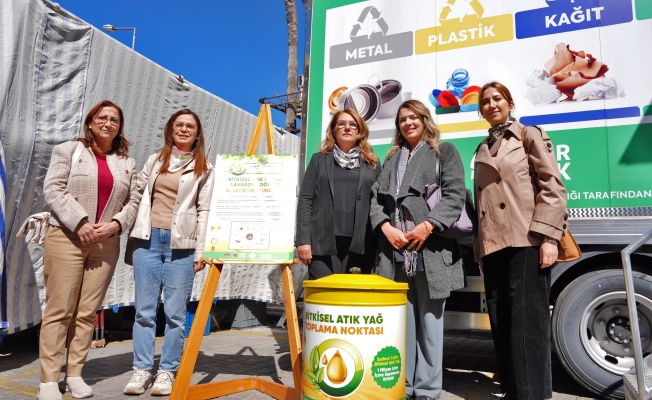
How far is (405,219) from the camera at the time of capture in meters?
2.78

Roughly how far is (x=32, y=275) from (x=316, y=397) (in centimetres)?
277

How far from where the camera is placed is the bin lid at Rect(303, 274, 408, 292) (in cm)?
223

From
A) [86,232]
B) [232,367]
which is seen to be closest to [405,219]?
[86,232]

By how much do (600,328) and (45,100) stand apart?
4.45 m

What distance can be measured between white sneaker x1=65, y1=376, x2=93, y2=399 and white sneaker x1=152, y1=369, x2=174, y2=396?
387 mm

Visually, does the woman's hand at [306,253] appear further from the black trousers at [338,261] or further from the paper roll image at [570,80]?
the paper roll image at [570,80]

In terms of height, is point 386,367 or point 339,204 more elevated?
point 339,204

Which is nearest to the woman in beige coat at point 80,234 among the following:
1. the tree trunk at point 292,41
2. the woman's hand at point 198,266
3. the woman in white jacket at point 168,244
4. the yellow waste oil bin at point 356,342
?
the woman in white jacket at point 168,244

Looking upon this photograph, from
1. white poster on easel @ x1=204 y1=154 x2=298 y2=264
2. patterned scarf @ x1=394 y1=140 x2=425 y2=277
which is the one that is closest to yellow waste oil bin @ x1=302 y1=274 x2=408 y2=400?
patterned scarf @ x1=394 y1=140 x2=425 y2=277

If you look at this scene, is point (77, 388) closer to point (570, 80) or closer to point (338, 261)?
point (338, 261)

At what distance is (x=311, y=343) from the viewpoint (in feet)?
7.50

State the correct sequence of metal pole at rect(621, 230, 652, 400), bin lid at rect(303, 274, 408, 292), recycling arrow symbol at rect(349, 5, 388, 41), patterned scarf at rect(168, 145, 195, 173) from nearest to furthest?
metal pole at rect(621, 230, 652, 400) → bin lid at rect(303, 274, 408, 292) → patterned scarf at rect(168, 145, 195, 173) → recycling arrow symbol at rect(349, 5, 388, 41)

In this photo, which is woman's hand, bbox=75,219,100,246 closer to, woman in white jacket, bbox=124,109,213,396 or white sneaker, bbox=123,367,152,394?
woman in white jacket, bbox=124,109,213,396

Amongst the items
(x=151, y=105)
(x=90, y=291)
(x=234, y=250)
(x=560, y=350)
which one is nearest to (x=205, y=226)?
(x=234, y=250)
